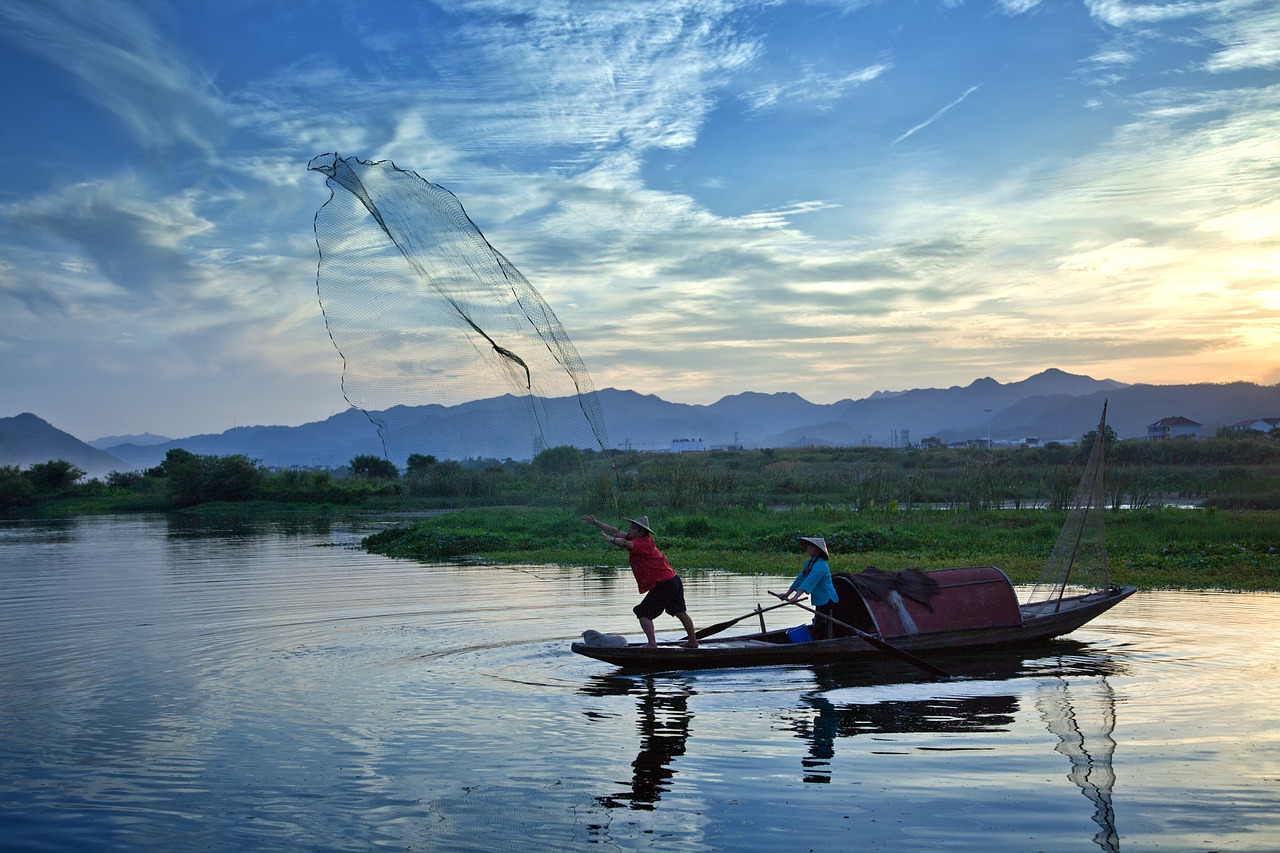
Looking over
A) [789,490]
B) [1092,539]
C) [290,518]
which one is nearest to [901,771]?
[1092,539]

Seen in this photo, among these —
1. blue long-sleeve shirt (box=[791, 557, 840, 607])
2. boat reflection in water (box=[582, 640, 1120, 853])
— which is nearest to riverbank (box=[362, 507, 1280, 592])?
blue long-sleeve shirt (box=[791, 557, 840, 607])

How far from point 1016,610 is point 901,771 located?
5545mm

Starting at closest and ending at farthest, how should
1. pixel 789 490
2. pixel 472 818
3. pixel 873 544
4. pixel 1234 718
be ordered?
pixel 472 818
pixel 1234 718
pixel 873 544
pixel 789 490

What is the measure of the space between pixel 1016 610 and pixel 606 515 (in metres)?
13.3

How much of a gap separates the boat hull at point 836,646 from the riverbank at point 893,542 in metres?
5.60

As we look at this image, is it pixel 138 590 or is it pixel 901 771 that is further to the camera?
pixel 138 590

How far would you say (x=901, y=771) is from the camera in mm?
7883

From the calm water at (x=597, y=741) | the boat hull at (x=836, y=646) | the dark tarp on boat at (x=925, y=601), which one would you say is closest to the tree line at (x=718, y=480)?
the calm water at (x=597, y=741)

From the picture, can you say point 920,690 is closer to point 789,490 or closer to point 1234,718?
point 1234,718

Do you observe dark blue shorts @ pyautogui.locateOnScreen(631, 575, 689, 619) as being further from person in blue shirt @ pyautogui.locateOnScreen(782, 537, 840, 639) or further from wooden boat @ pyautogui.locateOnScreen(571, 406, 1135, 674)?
person in blue shirt @ pyautogui.locateOnScreen(782, 537, 840, 639)

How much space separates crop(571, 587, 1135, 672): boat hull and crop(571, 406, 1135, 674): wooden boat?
0.01 metres

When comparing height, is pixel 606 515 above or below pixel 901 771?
above

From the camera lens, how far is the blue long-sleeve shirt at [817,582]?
40.0ft

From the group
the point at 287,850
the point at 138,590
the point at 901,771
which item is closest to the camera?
the point at 287,850
